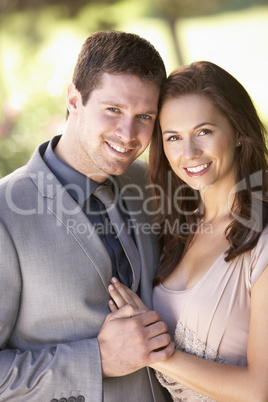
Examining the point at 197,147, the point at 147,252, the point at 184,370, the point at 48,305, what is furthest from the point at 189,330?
the point at 197,147

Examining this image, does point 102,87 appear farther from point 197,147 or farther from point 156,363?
point 156,363

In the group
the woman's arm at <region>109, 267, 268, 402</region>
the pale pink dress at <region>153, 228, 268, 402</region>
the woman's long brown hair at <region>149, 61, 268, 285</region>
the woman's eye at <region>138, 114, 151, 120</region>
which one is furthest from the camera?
the woman's eye at <region>138, 114, 151, 120</region>

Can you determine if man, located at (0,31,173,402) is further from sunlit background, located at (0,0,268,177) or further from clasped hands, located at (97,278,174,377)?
sunlit background, located at (0,0,268,177)

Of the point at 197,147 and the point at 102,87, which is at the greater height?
the point at 102,87

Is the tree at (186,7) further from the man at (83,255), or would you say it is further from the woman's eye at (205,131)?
the woman's eye at (205,131)

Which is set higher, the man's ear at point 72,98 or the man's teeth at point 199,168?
the man's ear at point 72,98

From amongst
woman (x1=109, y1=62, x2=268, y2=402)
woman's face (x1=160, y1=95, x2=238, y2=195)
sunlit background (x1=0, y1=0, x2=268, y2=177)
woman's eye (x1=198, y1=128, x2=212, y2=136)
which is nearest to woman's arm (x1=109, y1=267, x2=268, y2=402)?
woman (x1=109, y1=62, x2=268, y2=402)

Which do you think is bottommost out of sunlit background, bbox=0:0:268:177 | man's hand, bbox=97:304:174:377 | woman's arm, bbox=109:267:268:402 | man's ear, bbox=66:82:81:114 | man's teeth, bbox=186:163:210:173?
woman's arm, bbox=109:267:268:402

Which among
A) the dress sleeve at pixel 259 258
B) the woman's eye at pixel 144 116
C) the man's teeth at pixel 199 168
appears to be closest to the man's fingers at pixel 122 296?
the dress sleeve at pixel 259 258

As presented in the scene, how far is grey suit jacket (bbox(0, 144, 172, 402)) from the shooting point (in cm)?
195

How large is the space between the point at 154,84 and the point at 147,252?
0.75 meters

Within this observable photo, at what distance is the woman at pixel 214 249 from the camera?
6.45 ft

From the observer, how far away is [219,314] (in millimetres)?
2057

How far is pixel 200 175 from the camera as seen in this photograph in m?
2.25
